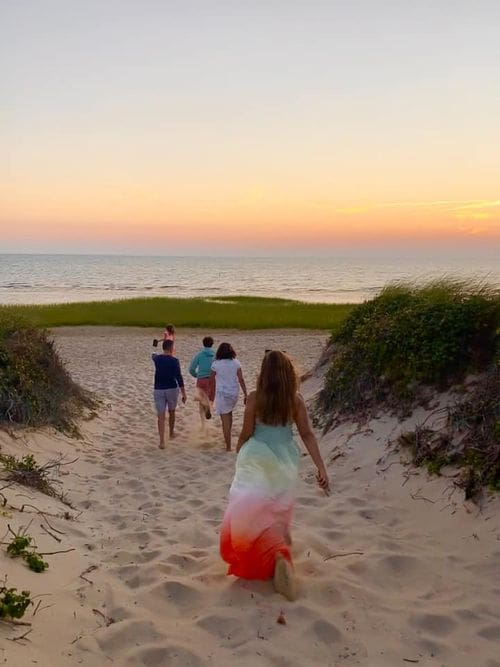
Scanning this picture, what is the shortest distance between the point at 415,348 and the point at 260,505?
4210 mm

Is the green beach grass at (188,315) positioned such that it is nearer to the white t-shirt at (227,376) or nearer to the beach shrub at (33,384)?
the beach shrub at (33,384)

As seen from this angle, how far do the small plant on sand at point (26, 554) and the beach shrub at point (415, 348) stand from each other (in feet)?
15.4

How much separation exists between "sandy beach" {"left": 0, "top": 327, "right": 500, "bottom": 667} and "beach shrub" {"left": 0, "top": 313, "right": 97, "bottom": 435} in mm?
632

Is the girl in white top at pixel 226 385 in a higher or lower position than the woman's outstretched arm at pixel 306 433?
lower

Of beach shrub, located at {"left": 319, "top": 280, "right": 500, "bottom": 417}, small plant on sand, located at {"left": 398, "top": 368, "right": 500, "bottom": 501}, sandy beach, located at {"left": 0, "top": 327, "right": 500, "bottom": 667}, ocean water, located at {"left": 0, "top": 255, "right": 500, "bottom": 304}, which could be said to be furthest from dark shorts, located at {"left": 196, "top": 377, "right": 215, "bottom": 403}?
ocean water, located at {"left": 0, "top": 255, "right": 500, "bottom": 304}

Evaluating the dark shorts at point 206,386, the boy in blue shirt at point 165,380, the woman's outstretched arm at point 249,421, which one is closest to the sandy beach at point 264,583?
the woman's outstretched arm at point 249,421

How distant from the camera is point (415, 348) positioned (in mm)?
7602

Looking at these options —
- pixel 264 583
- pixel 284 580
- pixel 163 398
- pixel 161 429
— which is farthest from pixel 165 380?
pixel 284 580

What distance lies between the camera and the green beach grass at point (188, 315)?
27.4 meters

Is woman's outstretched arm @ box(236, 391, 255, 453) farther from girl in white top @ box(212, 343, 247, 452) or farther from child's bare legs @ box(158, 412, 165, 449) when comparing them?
child's bare legs @ box(158, 412, 165, 449)

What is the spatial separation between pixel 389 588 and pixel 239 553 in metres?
1.06

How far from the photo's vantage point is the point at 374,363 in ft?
27.4

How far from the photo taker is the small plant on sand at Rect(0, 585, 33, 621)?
3.20m

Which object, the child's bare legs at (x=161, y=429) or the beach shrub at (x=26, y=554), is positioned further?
the child's bare legs at (x=161, y=429)
